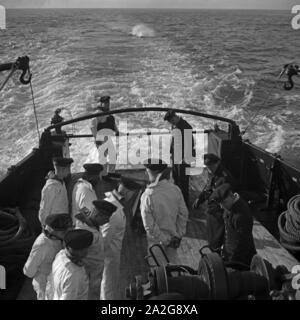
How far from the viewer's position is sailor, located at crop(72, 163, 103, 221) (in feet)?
13.0

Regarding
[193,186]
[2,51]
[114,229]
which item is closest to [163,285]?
[114,229]

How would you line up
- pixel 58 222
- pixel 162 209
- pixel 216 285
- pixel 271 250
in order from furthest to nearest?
pixel 271 250 → pixel 162 209 → pixel 58 222 → pixel 216 285

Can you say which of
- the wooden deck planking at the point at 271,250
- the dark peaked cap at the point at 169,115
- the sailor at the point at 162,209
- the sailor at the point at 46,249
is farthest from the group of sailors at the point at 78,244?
the wooden deck planking at the point at 271,250

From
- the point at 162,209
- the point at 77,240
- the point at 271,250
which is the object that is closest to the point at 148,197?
the point at 162,209

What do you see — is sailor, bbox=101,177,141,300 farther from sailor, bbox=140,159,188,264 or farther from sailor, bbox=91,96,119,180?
sailor, bbox=91,96,119,180

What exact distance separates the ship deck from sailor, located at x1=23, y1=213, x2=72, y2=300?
0.70m

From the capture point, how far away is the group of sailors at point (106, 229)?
2.81 meters

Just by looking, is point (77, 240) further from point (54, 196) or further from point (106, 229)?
point (54, 196)

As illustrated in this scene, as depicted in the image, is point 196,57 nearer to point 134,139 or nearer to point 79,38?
point 79,38

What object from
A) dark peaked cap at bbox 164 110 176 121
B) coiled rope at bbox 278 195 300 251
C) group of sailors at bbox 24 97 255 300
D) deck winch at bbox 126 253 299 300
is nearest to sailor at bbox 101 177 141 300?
group of sailors at bbox 24 97 255 300

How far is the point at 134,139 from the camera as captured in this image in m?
10.8

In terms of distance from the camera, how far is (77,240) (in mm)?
2742

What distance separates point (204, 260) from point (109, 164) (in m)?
4.09

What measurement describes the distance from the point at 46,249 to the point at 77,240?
26.2 inches
